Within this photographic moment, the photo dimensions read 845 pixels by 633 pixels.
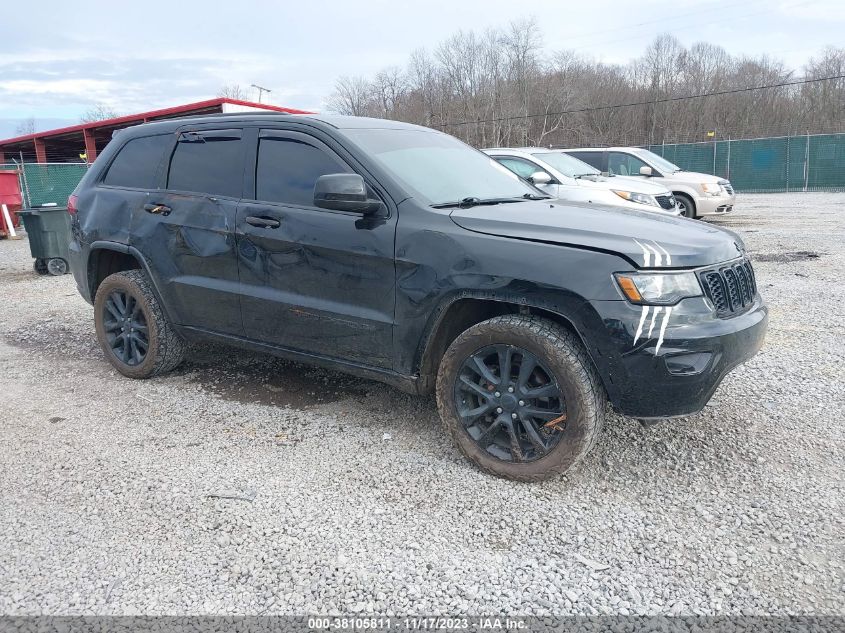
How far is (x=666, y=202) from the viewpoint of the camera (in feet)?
37.4

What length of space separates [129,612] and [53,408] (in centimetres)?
254

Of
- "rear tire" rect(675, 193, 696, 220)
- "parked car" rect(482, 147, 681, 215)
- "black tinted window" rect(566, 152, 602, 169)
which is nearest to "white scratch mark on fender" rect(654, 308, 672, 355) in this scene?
"parked car" rect(482, 147, 681, 215)

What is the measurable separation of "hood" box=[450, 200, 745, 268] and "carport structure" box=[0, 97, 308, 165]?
1382 cm

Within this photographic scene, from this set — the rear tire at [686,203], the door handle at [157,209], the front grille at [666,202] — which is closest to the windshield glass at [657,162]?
the rear tire at [686,203]

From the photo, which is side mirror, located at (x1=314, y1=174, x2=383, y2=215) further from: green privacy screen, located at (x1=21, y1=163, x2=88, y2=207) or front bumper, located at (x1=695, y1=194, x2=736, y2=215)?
green privacy screen, located at (x1=21, y1=163, x2=88, y2=207)

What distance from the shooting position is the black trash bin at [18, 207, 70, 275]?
10.0 metres

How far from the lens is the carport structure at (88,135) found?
19891mm

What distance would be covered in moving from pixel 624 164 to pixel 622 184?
3392 millimetres

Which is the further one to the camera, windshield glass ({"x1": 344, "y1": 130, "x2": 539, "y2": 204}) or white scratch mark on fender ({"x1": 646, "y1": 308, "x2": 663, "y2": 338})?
windshield glass ({"x1": 344, "y1": 130, "x2": 539, "y2": 204})

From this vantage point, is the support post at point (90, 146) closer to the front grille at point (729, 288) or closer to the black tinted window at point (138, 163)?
the black tinted window at point (138, 163)

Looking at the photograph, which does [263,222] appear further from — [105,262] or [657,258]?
[657,258]

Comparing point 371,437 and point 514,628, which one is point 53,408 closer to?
point 371,437

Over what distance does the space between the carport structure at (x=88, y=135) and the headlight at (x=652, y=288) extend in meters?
14.6

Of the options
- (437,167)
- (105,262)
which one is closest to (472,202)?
(437,167)
